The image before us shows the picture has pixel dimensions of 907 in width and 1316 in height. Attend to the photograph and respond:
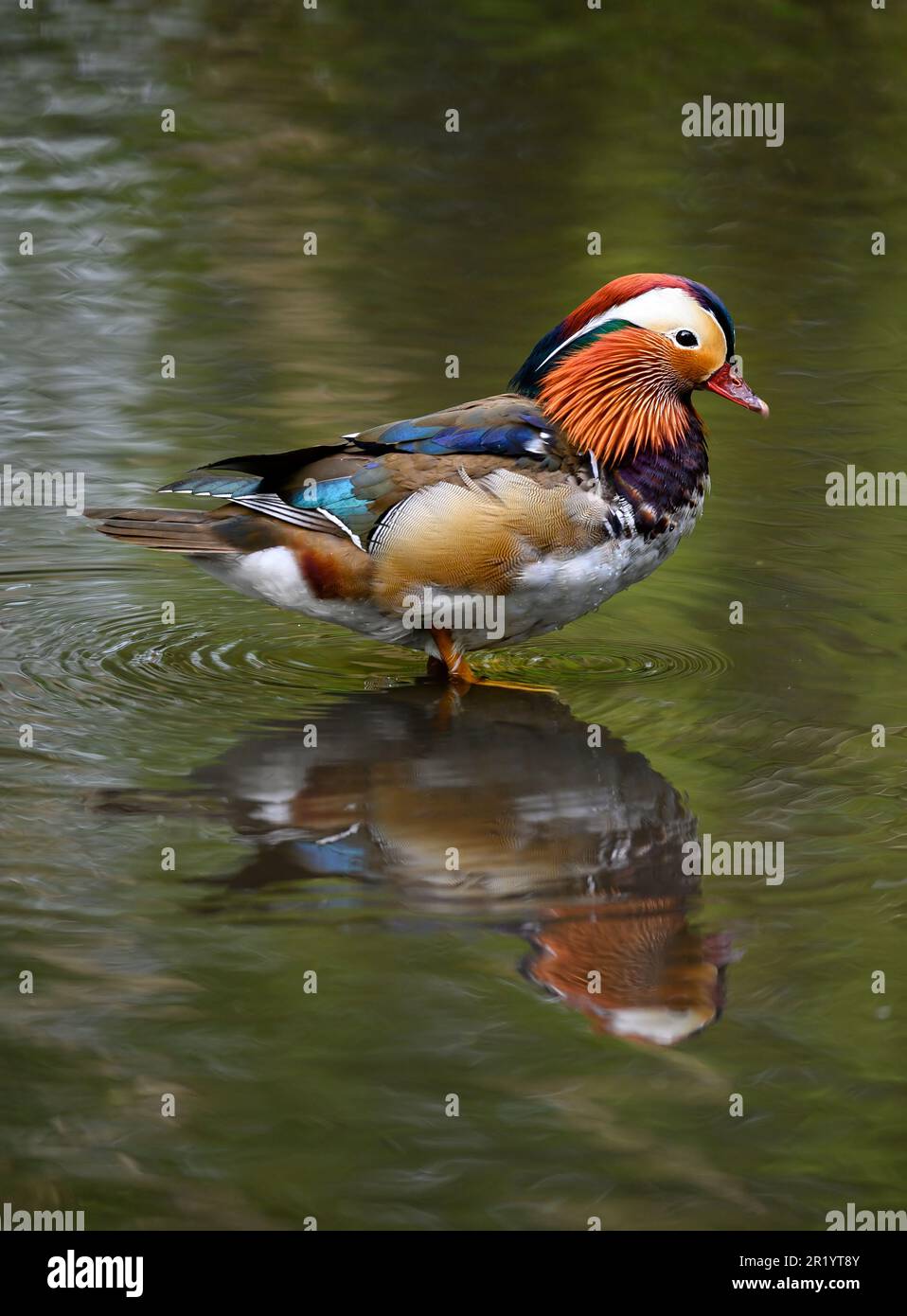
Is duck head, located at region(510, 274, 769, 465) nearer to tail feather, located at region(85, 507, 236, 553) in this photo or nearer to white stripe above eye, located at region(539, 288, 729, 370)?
white stripe above eye, located at region(539, 288, 729, 370)

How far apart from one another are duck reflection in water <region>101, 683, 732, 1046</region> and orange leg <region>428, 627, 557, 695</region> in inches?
2.5

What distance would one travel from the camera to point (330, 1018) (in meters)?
5.16

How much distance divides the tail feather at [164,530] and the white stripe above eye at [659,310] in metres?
1.66

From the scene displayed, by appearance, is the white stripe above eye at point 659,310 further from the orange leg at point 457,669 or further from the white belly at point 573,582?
the orange leg at point 457,669

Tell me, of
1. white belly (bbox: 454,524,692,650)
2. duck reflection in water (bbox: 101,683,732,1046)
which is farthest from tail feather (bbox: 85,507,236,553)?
white belly (bbox: 454,524,692,650)

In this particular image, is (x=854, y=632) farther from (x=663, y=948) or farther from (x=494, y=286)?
(x=494, y=286)

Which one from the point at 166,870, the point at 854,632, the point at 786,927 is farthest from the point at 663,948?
the point at 854,632

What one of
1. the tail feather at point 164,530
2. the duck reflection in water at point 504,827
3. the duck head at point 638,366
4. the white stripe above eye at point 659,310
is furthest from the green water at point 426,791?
the white stripe above eye at point 659,310

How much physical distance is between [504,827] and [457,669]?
141 centimetres

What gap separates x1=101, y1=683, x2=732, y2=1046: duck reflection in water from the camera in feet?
17.7

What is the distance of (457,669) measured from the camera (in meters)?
7.62

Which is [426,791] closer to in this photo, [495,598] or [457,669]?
[495,598]

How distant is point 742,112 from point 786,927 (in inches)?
546

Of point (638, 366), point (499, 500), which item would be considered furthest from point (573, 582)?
point (638, 366)
